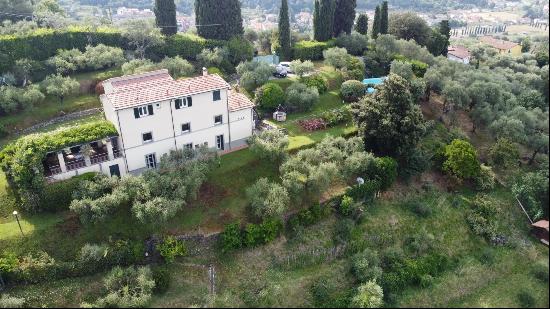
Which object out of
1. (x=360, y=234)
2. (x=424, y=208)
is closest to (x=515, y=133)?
(x=424, y=208)

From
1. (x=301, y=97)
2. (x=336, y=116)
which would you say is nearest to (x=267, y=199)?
(x=336, y=116)

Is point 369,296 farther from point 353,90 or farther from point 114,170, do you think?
point 353,90

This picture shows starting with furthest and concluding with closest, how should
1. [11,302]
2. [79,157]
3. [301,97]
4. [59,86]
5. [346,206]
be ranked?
1. [59,86]
2. [301,97]
3. [346,206]
4. [79,157]
5. [11,302]

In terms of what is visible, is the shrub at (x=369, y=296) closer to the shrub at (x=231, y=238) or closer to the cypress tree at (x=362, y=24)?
the shrub at (x=231, y=238)

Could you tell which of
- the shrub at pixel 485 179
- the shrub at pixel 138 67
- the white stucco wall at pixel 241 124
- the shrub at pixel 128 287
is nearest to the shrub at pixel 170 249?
the shrub at pixel 128 287

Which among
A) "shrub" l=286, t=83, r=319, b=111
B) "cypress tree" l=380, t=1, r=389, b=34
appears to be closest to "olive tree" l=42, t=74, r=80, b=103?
"shrub" l=286, t=83, r=319, b=111

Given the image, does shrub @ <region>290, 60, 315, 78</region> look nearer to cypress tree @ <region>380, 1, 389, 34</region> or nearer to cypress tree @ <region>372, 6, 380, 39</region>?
cypress tree @ <region>372, 6, 380, 39</region>

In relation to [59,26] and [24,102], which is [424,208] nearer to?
[24,102]
